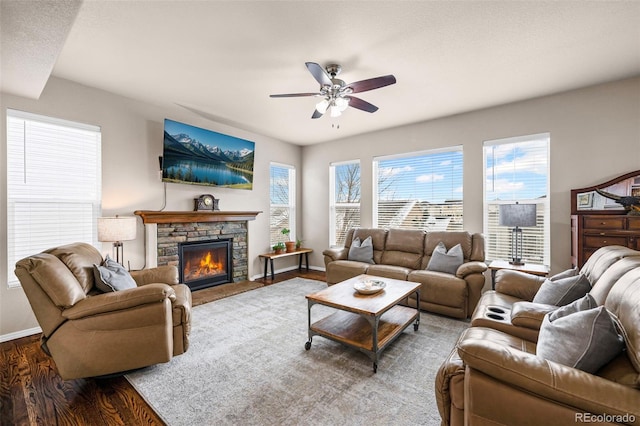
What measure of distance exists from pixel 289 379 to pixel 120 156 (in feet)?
11.0

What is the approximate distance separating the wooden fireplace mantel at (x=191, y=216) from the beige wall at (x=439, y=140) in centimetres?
22

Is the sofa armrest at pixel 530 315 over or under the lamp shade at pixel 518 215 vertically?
under

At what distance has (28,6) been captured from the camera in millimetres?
1632

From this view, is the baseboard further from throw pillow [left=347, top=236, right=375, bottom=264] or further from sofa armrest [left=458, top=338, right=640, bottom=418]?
sofa armrest [left=458, top=338, right=640, bottom=418]

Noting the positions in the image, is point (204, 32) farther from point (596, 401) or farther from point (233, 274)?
point (233, 274)

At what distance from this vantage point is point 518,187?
3.78 m

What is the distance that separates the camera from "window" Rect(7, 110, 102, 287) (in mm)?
2770

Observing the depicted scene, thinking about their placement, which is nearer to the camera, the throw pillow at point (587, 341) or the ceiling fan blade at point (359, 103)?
the throw pillow at point (587, 341)

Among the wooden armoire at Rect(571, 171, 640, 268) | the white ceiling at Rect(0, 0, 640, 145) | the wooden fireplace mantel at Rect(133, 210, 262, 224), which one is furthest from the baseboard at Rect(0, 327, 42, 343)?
the wooden armoire at Rect(571, 171, 640, 268)

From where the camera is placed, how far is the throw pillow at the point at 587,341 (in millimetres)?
1120

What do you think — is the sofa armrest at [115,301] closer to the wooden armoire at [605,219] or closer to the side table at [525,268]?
the side table at [525,268]

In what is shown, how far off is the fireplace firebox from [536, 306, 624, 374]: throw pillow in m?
4.19

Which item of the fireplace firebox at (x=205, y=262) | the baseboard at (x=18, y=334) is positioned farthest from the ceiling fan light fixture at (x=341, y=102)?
the baseboard at (x=18, y=334)

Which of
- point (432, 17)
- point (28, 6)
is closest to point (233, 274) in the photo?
point (28, 6)
